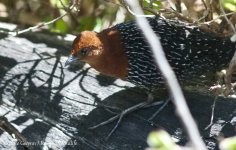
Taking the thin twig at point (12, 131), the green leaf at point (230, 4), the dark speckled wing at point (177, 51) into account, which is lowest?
the thin twig at point (12, 131)

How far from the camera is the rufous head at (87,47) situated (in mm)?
2988

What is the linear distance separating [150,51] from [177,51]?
0.17 metres

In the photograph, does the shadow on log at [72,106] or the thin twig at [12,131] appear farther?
the thin twig at [12,131]

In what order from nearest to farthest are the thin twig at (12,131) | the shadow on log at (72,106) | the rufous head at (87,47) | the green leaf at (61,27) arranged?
1. the shadow on log at (72,106)
2. the thin twig at (12,131)
3. the rufous head at (87,47)
4. the green leaf at (61,27)

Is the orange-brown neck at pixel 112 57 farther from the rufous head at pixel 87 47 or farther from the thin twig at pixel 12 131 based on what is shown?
the thin twig at pixel 12 131

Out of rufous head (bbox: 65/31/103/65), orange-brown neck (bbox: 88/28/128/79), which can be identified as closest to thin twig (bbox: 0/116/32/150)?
rufous head (bbox: 65/31/103/65)

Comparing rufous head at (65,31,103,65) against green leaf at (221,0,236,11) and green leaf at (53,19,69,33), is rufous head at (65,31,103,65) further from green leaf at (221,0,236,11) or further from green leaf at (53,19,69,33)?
green leaf at (53,19,69,33)

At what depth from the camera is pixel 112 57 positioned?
3035 mm

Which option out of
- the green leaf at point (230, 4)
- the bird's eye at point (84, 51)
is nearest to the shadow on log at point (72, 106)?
the bird's eye at point (84, 51)

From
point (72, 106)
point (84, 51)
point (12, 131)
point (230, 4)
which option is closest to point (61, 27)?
point (84, 51)

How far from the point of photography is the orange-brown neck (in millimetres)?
3010

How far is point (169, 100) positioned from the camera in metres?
2.92

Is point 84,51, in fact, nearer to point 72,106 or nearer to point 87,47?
point 87,47

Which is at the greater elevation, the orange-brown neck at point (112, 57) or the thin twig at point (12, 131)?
the orange-brown neck at point (112, 57)
